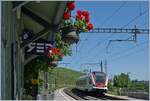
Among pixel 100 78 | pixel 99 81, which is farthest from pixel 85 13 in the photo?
pixel 100 78

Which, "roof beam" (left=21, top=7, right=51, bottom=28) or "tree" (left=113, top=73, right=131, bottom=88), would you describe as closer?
"roof beam" (left=21, top=7, right=51, bottom=28)

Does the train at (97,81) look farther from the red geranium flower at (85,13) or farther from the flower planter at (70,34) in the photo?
the flower planter at (70,34)

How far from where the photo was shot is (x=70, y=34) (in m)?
9.29

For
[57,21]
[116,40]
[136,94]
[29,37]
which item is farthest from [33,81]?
[136,94]

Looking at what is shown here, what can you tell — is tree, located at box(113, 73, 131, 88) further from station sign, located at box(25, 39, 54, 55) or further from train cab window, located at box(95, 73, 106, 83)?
station sign, located at box(25, 39, 54, 55)

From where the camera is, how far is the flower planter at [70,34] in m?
9.24

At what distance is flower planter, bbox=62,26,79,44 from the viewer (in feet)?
30.3

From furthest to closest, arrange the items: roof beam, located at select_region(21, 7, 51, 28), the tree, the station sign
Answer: the tree → the station sign → roof beam, located at select_region(21, 7, 51, 28)

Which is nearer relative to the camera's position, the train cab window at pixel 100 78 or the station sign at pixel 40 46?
the station sign at pixel 40 46

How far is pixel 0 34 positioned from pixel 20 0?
1025 millimetres

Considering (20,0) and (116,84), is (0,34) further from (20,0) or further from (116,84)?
(116,84)

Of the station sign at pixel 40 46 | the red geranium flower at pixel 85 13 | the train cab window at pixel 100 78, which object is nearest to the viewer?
the red geranium flower at pixel 85 13

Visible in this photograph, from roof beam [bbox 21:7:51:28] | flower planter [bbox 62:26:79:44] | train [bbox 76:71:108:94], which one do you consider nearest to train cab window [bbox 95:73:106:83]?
train [bbox 76:71:108:94]

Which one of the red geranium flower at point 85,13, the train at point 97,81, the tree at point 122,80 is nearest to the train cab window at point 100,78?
the train at point 97,81
